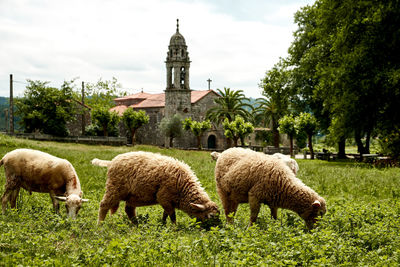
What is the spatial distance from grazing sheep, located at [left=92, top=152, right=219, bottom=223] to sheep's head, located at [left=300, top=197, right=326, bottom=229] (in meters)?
1.76

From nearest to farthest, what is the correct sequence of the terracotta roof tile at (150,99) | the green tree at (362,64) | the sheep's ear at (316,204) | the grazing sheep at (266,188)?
1. the sheep's ear at (316,204)
2. the grazing sheep at (266,188)
3. the green tree at (362,64)
4. the terracotta roof tile at (150,99)

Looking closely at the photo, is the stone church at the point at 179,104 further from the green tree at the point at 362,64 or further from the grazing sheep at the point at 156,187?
the grazing sheep at the point at 156,187

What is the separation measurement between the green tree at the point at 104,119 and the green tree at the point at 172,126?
7778 mm

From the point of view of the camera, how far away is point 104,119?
178ft

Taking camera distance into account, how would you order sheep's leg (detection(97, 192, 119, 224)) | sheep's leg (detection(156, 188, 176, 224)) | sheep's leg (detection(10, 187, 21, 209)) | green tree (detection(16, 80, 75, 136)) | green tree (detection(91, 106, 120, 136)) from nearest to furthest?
1. sheep's leg (detection(156, 188, 176, 224))
2. sheep's leg (detection(97, 192, 119, 224))
3. sheep's leg (detection(10, 187, 21, 209))
4. green tree (detection(16, 80, 75, 136))
5. green tree (detection(91, 106, 120, 136))

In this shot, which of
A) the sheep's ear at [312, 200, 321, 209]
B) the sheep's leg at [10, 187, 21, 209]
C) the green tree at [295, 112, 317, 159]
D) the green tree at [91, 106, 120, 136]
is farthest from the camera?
the green tree at [91, 106, 120, 136]

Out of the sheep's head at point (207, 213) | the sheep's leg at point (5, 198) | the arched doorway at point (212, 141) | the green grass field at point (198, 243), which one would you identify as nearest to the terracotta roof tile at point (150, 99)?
the arched doorway at point (212, 141)

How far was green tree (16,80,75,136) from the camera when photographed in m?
49.1

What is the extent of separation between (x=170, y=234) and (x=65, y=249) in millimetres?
1584

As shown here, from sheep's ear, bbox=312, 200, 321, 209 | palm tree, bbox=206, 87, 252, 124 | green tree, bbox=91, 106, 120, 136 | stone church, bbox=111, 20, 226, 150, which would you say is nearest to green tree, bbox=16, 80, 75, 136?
green tree, bbox=91, 106, 120, 136

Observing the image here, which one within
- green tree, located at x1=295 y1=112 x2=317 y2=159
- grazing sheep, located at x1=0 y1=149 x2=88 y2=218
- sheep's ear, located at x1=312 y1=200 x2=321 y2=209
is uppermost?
green tree, located at x1=295 y1=112 x2=317 y2=159

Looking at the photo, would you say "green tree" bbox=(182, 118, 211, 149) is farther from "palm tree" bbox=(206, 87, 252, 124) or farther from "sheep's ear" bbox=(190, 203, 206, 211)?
"sheep's ear" bbox=(190, 203, 206, 211)

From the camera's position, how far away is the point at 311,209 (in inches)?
277

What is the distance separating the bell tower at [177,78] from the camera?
192 ft
